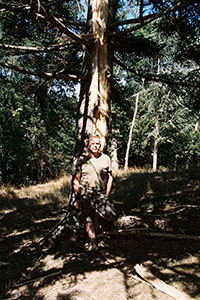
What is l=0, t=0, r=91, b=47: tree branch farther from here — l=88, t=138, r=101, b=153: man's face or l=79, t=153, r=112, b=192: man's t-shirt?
l=79, t=153, r=112, b=192: man's t-shirt

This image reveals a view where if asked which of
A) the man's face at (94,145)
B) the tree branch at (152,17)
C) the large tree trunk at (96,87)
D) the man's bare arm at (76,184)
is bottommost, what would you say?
the man's bare arm at (76,184)

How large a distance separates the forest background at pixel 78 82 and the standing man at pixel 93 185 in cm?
158

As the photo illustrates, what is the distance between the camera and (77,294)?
3.00 m

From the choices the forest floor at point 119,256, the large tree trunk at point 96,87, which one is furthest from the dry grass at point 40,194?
the large tree trunk at point 96,87

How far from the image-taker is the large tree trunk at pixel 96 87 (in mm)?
4578

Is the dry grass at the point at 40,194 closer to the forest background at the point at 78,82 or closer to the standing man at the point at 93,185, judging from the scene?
the forest background at the point at 78,82

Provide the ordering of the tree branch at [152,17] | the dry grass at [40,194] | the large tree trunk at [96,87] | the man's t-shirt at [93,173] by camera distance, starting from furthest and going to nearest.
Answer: the dry grass at [40,194] → the large tree trunk at [96,87] → the man's t-shirt at [93,173] → the tree branch at [152,17]

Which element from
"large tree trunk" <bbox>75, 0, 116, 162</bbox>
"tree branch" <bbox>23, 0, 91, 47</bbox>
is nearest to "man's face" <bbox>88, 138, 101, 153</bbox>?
"large tree trunk" <bbox>75, 0, 116, 162</bbox>

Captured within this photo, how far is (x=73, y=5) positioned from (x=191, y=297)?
6.97 m

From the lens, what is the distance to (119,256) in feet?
12.8

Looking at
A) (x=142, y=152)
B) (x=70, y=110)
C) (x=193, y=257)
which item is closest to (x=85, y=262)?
(x=193, y=257)

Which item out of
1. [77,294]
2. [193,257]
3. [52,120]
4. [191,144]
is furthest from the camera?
[191,144]

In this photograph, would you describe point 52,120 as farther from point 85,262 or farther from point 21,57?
point 85,262

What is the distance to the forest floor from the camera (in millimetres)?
3014
